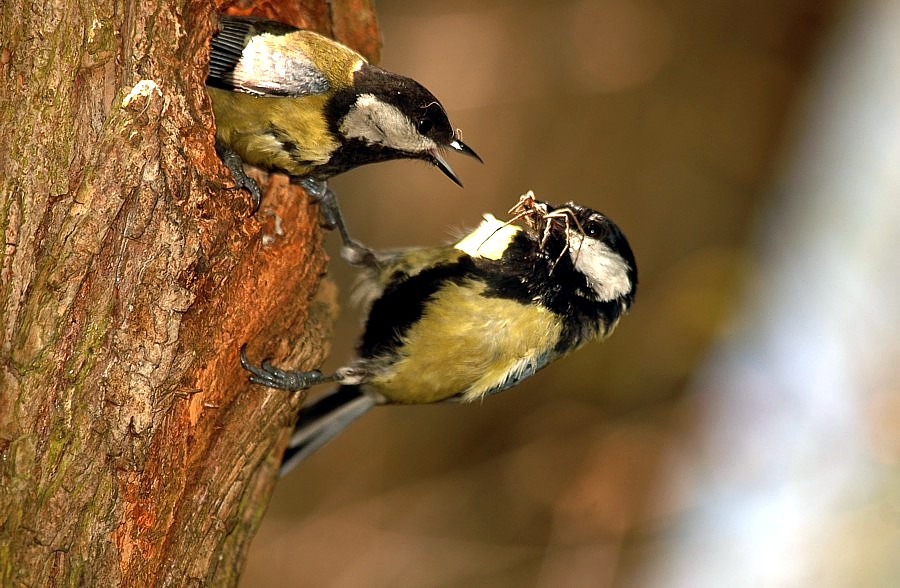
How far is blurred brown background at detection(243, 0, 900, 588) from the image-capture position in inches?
148

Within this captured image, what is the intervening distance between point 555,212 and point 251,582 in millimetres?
2720

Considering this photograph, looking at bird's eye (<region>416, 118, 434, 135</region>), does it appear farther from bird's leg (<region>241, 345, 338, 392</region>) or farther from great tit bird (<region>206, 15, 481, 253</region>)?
bird's leg (<region>241, 345, 338, 392</region>)

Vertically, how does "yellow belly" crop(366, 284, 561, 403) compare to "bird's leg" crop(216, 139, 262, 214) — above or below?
below

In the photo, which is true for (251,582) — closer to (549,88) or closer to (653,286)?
(653,286)

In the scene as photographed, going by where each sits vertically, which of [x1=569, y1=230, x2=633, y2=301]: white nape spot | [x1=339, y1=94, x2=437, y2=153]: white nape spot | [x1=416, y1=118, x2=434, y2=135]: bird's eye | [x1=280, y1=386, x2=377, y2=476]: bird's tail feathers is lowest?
[x1=280, y1=386, x2=377, y2=476]: bird's tail feathers

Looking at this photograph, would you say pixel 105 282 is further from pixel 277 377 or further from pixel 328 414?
pixel 328 414

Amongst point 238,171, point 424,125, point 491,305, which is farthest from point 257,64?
point 491,305

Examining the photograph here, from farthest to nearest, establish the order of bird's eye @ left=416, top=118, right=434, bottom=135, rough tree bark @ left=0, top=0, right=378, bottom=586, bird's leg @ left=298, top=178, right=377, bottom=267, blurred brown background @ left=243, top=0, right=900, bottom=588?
blurred brown background @ left=243, top=0, right=900, bottom=588 → bird's leg @ left=298, top=178, right=377, bottom=267 → bird's eye @ left=416, top=118, right=434, bottom=135 → rough tree bark @ left=0, top=0, right=378, bottom=586

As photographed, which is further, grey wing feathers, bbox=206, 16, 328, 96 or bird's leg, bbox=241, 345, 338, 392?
grey wing feathers, bbox=206, 16, 328, 96

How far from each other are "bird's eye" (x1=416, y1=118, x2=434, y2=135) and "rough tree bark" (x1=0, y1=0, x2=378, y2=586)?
0.61 metres

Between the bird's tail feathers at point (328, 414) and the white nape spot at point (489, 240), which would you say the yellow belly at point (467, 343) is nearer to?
the white nape spot at point (489, 240)

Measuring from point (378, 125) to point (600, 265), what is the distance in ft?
2.68

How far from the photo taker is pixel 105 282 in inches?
68.2

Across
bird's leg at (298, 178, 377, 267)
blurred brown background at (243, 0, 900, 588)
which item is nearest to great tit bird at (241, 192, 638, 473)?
bird's leg at (298, 178, 377, 267)
